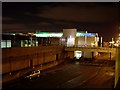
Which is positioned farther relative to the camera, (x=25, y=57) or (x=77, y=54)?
(x=77, y=54)

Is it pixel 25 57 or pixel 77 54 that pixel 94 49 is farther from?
pixel 25 57

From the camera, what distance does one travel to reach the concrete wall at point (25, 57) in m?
45.7

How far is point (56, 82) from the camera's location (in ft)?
149

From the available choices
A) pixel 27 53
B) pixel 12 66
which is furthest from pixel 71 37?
pixel 12 66

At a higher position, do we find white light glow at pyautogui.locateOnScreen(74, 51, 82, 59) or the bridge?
the bridge

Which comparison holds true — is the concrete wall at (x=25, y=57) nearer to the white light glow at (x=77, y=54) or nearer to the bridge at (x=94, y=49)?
the bridge at (x=94, y=49)

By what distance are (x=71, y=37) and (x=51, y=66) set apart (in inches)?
1360

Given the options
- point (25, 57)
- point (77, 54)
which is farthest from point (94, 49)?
point (25, 57)

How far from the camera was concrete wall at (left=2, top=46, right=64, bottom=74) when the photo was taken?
4574 centimetres

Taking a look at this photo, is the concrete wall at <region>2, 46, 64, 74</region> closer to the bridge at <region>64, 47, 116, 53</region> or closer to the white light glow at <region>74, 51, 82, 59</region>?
the bridge at <region>64, 47, 116, 53</region>

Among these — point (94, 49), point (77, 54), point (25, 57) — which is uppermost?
point (94, 49)

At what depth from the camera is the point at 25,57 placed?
178 feet

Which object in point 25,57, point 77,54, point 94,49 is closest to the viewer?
point 25,57

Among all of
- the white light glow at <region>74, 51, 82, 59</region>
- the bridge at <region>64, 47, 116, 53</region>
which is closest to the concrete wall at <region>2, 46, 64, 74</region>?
the bridge at <region>64, 47, 116, 53</region>
